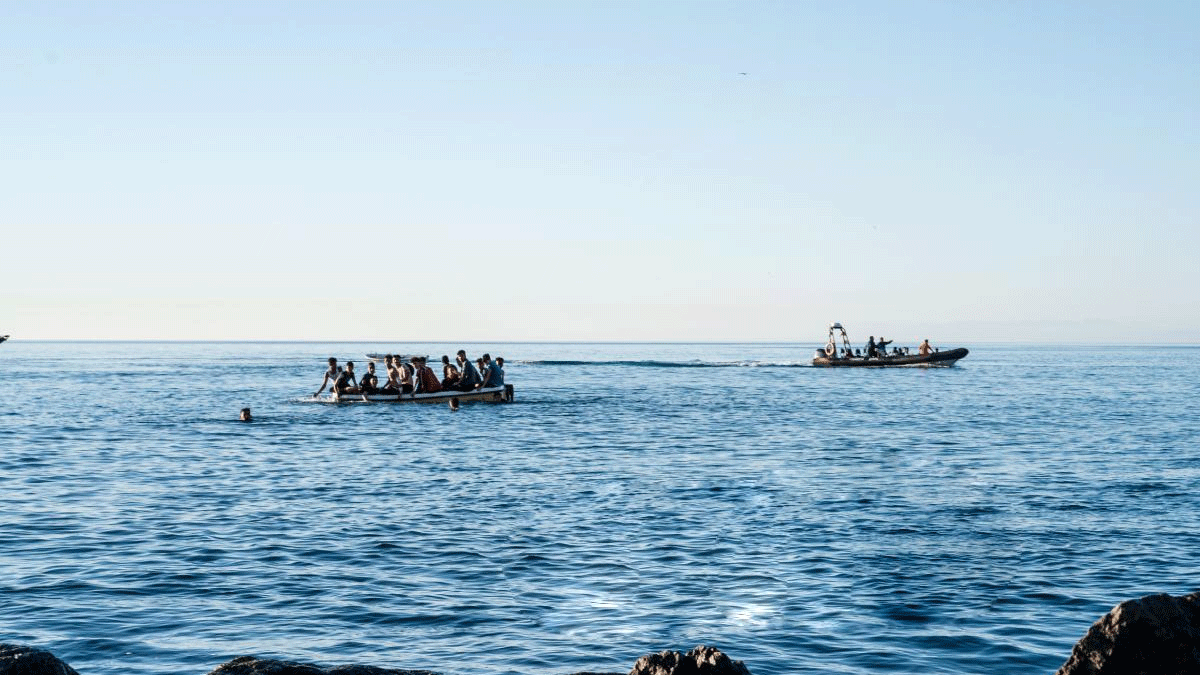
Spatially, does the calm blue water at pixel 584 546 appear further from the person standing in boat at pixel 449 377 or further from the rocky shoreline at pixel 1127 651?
the person standing in boat at pixel 449 377

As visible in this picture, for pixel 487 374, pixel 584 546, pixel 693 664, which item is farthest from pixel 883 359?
pixel 693 664

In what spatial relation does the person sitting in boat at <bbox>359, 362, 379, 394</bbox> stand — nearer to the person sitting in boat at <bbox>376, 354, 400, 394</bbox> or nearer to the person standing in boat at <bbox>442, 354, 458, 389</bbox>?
the person sitting in boat at <bbox>376, 354, 400, 394</bbox>

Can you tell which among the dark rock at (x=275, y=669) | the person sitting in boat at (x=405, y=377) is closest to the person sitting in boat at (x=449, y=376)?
the person sitting in boat at (x=405, y=377)

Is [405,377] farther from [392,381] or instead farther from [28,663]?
[28,663]

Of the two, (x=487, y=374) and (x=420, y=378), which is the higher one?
(x=487, y=374)

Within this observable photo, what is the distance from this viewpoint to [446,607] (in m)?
12.8

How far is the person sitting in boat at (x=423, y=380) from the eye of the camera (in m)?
47.9

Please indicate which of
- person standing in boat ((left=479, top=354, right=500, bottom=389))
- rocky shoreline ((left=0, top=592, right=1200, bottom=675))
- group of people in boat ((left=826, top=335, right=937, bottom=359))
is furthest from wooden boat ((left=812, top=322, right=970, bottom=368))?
rocky shoreline ((left=0, top=592, right=1200, bottom=675))

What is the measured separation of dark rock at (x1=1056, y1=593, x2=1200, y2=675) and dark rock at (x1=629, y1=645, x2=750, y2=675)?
2294mm

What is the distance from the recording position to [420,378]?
48.0m

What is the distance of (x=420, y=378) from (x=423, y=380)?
0.54 feet

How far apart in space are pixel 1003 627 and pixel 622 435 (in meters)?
25.3

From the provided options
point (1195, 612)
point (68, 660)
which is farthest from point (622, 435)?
point (1195, 612)

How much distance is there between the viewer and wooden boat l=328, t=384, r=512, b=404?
48031 mm
